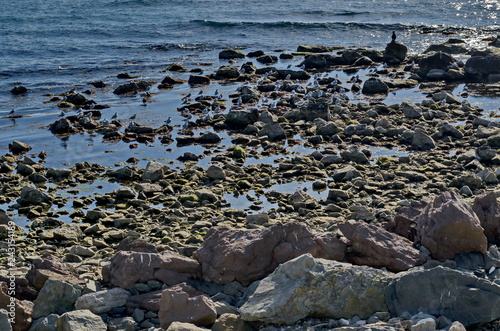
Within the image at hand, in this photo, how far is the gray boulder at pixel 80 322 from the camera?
7.95 metres

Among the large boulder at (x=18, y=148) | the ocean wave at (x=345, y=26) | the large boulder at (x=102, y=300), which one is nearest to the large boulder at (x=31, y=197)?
the large boulder at (x=18, y=148)

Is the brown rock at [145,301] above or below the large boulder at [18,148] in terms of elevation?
above

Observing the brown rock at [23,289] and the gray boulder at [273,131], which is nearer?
the brown rock at [23,289]

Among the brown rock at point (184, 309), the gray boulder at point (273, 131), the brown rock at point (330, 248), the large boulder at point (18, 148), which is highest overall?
the brown rock at point (330, 248)

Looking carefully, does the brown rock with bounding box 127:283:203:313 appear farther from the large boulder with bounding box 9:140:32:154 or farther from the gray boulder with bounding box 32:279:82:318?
the large boulder with bounding box 9:140:32:154

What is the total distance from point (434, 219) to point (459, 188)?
179 inches

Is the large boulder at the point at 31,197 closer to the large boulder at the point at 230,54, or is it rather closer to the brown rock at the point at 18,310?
the brown rock at the point at 18,310

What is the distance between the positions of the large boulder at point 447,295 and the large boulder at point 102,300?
127 inches

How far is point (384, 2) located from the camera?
173ft

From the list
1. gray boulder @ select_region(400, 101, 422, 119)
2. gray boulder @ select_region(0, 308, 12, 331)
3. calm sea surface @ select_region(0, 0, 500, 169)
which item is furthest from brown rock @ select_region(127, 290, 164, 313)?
gray boulder @ select_region(400, 101, 422, 119)

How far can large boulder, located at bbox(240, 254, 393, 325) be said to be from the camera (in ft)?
25.9

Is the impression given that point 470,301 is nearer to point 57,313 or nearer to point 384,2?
point 57,313

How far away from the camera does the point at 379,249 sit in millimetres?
9266

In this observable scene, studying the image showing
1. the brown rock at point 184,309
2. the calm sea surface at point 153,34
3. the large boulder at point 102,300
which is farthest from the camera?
the calm sea surface at point 153,34
